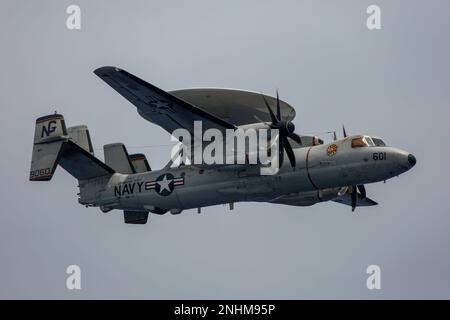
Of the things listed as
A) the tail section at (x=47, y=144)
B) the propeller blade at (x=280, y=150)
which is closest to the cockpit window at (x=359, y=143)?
the propeller blade at (x=280, y=150)

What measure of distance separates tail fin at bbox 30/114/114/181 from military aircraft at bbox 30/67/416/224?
47mm

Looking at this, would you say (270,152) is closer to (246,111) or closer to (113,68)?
(246,111)

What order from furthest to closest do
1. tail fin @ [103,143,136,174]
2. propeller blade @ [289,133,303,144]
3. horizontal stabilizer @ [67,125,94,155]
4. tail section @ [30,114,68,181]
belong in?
horizontal stabilizer @ [67,125,94,155]
tail fin @ [103,143,136,174]
tail section @ [30,114,68,181]
propeller blade @ [289,133,303,144]

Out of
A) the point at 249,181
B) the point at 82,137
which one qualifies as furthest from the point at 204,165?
the point at 82,137

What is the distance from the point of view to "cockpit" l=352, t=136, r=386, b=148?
47.2 m

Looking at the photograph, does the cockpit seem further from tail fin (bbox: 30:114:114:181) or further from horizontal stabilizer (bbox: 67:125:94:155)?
horizontal stabilizer (bbox: 67:125:94:155)

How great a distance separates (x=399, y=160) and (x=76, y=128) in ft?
55.7

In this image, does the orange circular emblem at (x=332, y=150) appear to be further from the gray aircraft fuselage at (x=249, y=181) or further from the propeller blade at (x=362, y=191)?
the propeller blade at (x=362, y=191)

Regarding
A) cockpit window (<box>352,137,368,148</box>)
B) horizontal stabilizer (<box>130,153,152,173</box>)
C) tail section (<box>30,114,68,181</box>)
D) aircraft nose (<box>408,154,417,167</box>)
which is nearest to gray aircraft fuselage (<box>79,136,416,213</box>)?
aircraft nose (<box>408,154,417,167</box>)

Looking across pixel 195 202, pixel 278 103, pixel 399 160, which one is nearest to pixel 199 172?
pixel 195 202

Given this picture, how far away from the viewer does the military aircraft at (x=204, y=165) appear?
4731 centimetres

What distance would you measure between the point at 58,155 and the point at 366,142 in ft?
47.6

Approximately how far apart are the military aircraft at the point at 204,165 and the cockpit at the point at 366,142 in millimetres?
39

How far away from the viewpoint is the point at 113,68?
155ft
